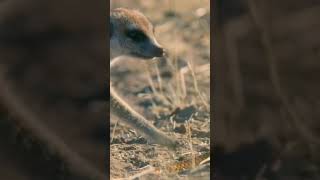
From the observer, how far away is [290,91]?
11.7ft

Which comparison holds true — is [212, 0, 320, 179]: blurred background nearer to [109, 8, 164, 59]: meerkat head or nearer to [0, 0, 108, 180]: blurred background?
[109, 8, 164, 59]: meerkat head

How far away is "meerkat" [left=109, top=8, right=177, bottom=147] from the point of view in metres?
3.36

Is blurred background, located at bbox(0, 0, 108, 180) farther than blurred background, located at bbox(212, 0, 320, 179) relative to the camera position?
No

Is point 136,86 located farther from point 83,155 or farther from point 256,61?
point 256,61

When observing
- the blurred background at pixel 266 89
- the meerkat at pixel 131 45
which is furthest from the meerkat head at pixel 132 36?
the blurred background at pixel 266 89

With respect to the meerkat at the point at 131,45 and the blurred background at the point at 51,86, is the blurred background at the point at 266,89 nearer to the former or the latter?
the meerkat at the point at 131,45

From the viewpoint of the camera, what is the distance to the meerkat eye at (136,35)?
339 cm

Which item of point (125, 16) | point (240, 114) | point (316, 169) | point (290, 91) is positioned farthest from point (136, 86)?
point (316, 169)

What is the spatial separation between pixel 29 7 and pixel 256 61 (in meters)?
1.33

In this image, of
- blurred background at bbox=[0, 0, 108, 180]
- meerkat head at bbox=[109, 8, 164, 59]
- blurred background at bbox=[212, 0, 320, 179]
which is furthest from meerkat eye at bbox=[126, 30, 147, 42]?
blurred background at bbox=[212, 0, 320, 179]

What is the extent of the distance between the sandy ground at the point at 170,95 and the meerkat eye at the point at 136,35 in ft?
0.30

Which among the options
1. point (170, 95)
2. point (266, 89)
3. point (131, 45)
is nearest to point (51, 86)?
point (131, 45)

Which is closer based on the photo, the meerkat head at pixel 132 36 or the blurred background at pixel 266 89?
the meerkat head at pixel 132 36

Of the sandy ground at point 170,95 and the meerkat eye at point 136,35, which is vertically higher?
the meerkat eye at point 136,35
